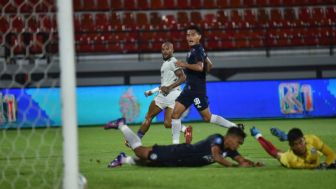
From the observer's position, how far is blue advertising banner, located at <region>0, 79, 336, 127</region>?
1541cm

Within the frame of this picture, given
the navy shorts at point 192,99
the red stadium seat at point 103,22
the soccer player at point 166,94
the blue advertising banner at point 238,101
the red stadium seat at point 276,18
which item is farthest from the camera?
the red stadium seat at point 276,18

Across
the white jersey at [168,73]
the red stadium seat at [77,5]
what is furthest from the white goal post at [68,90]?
the red stadium seat at [77,5]

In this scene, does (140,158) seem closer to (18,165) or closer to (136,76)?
(18,165)

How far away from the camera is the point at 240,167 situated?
661 centimetres

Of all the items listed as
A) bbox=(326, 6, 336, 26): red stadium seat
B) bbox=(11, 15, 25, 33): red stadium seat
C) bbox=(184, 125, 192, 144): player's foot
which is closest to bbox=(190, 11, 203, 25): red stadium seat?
bbox=(326, 6, 336, 26): red stadium seat

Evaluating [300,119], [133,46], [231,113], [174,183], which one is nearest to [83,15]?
[133,46]

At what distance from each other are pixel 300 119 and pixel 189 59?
314 inches

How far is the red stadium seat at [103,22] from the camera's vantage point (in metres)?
17.6

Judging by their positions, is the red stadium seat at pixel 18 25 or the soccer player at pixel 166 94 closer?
the soccer player at pixel 166 94

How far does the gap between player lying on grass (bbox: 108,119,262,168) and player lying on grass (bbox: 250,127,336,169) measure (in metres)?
0.32

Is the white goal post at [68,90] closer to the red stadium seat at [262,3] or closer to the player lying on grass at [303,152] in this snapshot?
the player lying on grass at [303,152]

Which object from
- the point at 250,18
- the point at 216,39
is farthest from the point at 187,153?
the point at 250,18

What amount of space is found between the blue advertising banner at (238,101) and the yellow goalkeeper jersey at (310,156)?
9.10 metres

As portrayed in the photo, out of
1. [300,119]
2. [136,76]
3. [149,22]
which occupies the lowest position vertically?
[300,119]
